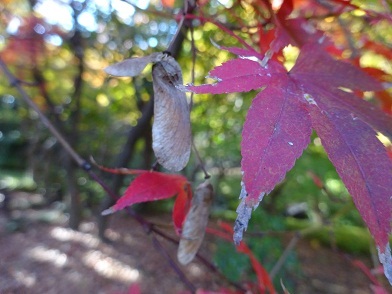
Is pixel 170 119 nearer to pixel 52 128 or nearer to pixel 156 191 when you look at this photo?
pixel 156 191

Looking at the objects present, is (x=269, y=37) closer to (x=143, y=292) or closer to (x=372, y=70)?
(x=372, y=70)

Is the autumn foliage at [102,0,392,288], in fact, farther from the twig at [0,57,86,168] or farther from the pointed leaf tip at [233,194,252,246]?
the twig at [0,57,86,168]

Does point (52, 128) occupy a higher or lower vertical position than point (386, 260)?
lower

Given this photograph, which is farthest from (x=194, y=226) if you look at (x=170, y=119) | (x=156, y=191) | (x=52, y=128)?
(x=52, y=128)

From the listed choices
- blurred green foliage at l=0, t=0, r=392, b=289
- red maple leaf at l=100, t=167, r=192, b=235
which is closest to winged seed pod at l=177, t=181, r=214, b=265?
red maple leaf at l=100, t=167, r=192, b=235

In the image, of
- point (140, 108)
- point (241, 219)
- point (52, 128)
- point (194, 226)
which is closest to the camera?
point (241, 219)

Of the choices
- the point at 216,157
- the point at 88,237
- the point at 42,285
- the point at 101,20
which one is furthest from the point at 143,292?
the point at 101,20

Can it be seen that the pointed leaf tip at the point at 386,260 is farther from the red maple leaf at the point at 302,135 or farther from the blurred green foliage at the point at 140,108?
the blurred green foliage at the point at 140,108

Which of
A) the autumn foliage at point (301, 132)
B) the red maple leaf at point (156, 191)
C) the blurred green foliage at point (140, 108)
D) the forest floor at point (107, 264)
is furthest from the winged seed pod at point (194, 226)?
the forest floor at point (107, 264)
